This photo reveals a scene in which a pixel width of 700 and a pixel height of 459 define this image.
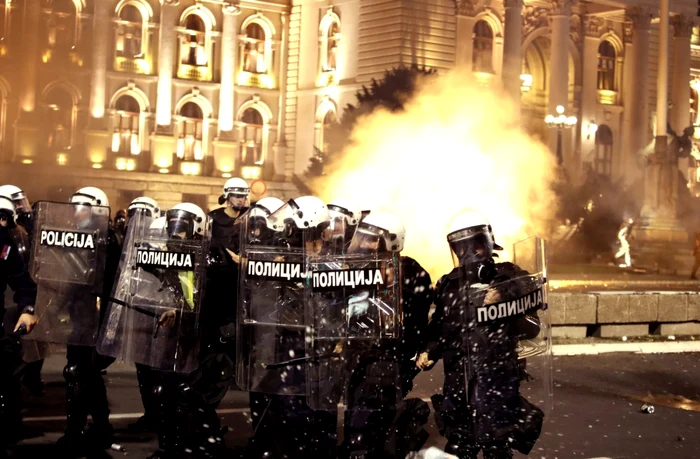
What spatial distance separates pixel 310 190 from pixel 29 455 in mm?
28437

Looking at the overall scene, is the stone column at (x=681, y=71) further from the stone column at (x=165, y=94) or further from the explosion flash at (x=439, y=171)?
the stone column at (x=165, y=94)

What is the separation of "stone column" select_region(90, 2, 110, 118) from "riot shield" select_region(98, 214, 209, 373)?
33368 millimetres

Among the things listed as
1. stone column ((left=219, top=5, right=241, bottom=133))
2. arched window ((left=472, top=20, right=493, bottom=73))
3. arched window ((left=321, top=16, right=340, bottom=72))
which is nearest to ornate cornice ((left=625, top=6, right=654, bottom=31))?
arched window ((left=472, top=20, right=493, bottom=73))

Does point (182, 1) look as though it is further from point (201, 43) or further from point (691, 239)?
point (691, 239)

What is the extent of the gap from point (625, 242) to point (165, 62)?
738 inches

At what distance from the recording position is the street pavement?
7980mm

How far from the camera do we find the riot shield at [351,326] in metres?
5.83

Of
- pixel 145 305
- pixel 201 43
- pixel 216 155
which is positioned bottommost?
pixel 145 305

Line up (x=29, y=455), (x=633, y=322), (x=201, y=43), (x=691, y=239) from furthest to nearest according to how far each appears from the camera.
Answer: (x=201, y=43)
(x=691, y=239)
(x=633, y=322)
(x=29, y=455)

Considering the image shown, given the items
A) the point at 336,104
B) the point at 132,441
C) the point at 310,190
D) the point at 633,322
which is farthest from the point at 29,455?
the point at 336,104

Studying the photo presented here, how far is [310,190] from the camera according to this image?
3547 cm

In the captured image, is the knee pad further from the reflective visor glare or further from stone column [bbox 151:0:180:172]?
stone column [bbox 151:0:180:172]

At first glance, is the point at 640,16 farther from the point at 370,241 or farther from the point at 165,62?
the point at 370,241

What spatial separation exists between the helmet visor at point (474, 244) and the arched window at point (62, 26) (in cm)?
3412
